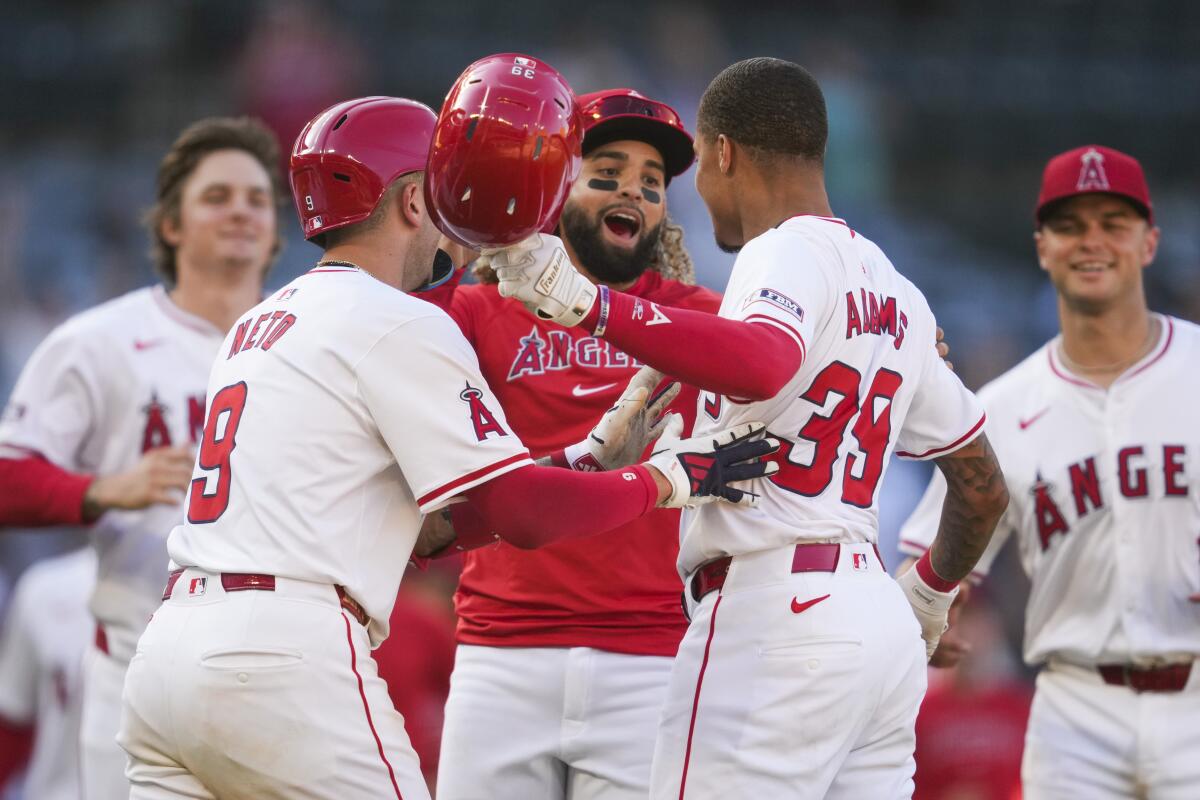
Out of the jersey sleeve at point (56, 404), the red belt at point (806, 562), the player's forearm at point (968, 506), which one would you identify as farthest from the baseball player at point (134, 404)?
the player's forearm at point (968, 506)

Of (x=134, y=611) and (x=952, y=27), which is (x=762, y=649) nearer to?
(x=134, y=611)

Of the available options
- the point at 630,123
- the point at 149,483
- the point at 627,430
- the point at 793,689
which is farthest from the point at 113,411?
the point at 793,689

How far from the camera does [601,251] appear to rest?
510 cm

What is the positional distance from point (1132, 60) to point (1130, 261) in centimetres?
1106

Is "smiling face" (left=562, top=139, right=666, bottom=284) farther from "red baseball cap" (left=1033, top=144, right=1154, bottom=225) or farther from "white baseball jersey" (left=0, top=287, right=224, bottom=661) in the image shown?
"white baseball jersey" (left=0, top=287, right=224, bottom=661)

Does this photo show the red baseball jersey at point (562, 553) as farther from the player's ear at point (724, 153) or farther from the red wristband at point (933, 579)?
the player's ear at point (724, 153)

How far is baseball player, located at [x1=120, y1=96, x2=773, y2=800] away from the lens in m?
3.65

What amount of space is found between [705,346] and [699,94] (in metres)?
10.5

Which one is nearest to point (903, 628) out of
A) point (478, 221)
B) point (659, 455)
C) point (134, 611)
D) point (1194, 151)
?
point (659, 455)

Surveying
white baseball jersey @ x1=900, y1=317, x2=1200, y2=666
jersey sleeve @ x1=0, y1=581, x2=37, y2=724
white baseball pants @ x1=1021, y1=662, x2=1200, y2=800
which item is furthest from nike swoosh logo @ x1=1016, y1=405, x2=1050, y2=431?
jersey sleeve @ x1=0, y1=581, x2=37, y2=724

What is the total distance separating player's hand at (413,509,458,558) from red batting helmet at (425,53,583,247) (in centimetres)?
98

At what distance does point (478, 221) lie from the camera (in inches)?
146

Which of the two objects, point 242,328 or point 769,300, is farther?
point 242,328

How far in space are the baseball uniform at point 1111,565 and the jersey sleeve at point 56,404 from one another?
3.14 meters
